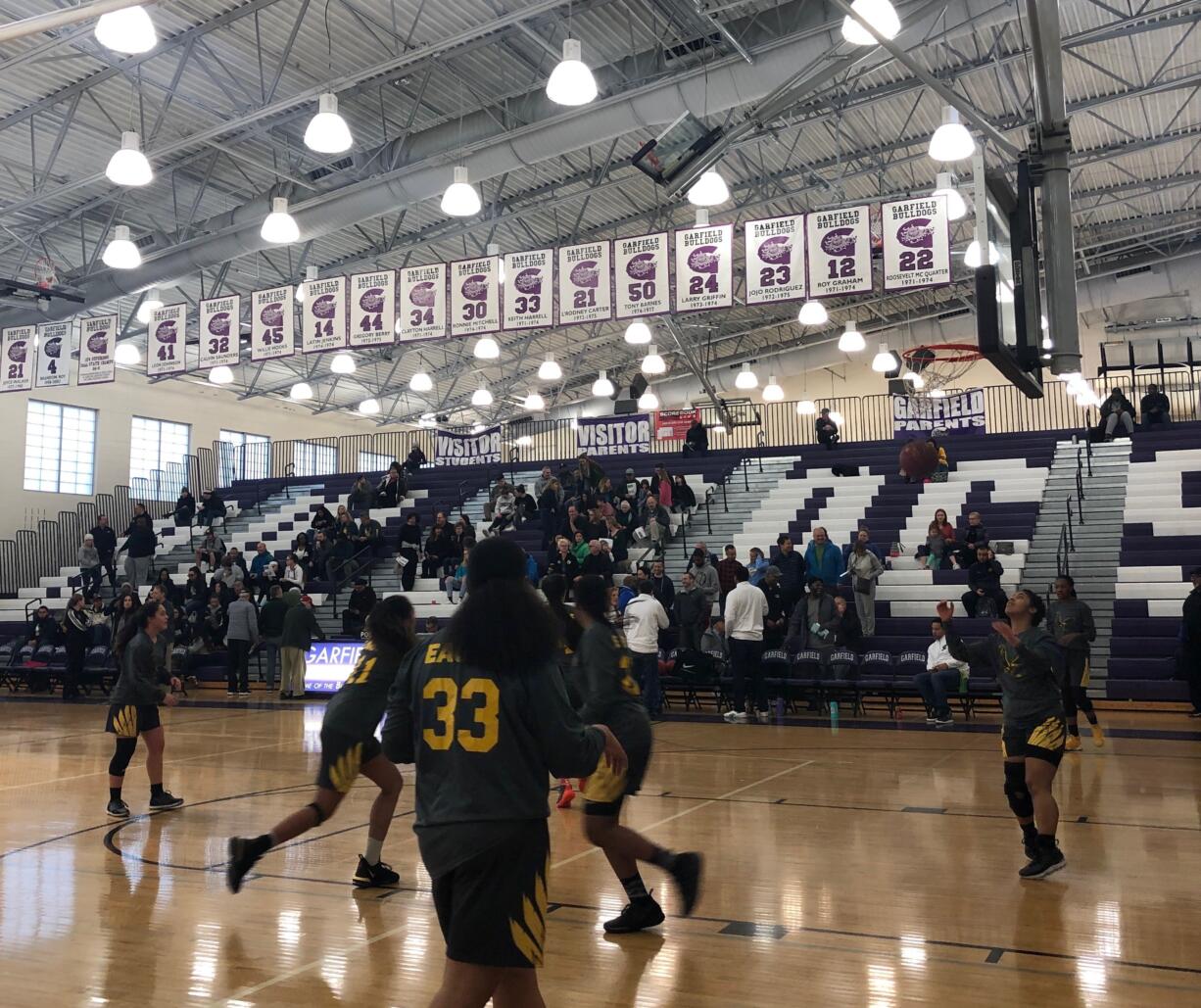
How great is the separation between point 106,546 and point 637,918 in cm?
2156

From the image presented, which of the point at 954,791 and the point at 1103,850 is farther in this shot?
the point at 954,791

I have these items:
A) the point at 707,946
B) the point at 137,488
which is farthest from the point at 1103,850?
the point at 137,488

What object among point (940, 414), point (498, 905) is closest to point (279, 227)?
point (498, 905)

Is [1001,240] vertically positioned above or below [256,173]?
below

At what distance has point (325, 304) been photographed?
53.2ft

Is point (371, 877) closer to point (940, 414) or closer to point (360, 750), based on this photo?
point (360, 750)

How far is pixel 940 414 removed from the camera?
25.1m

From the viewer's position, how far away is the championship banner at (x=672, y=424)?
27.5m

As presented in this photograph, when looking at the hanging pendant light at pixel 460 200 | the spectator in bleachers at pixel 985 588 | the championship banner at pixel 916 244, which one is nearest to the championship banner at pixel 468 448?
the spectator in bleachers at pixel 985 588

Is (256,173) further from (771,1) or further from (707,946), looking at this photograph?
(707,946)

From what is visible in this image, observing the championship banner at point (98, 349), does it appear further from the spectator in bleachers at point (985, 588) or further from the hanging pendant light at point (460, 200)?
the spectator in bleachers at point (985, 588)

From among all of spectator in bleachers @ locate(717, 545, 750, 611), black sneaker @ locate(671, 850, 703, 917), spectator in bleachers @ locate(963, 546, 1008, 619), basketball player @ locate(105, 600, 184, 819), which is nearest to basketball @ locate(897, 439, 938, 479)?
spectator in bleachers @ locate(963, 546, 1008, 619)

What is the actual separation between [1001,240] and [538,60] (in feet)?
33.7

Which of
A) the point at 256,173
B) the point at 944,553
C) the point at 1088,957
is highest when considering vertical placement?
the point at 256,173
